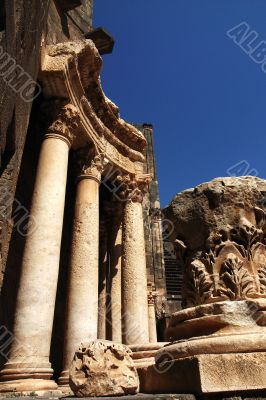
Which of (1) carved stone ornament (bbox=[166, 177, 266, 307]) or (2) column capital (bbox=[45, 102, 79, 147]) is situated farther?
(2) column capital (bbox=[45, 102, 79, 147])

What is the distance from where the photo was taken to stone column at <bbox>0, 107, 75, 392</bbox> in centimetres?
560

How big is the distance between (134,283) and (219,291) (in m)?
5.94

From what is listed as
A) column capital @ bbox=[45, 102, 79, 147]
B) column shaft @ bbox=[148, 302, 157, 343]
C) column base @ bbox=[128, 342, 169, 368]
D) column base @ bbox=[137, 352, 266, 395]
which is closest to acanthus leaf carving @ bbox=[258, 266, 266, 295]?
column base @ bbox=[137, 352, 266, 395]

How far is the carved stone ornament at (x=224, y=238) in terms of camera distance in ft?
12.0

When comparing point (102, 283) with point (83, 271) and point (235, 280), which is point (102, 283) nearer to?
point (83, 271)

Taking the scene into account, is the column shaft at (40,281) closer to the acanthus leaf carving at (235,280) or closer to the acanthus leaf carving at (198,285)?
the acanthus leaf carving at (198,285)

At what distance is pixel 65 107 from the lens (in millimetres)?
7965

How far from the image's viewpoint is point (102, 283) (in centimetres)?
1139

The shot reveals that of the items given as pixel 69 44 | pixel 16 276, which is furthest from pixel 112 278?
pixel 69 44

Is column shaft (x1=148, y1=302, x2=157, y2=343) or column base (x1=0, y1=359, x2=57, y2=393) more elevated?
column shaft (x1=148, y1=302, x2=157, y2=343)

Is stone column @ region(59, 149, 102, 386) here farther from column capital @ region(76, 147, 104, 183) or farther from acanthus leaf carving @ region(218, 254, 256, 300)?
acanthus leaf carving @ region(218, 254, 256, 300)

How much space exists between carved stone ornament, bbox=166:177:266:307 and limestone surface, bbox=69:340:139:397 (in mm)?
971

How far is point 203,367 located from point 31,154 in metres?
7.07

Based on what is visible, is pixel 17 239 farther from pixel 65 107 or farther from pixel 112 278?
pixel 112 278
